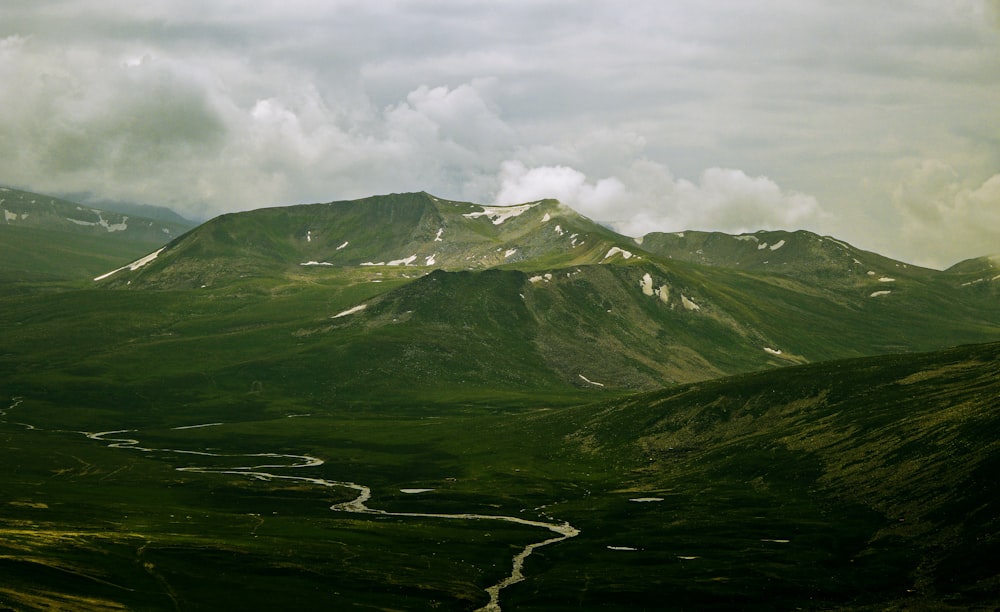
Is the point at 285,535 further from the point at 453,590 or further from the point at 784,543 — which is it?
the point at 784,543

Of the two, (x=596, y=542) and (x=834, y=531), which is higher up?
(x=834, y=531)

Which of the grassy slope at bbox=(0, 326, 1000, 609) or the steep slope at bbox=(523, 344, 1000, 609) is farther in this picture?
the steep slope at bbox=(523, 344, 1000, 609)

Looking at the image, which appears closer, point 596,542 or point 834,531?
point 834,531

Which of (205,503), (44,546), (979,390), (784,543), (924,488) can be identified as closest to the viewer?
(44,546)

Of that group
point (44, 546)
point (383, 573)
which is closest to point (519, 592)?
point (383, 573)

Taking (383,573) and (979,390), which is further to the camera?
(979,390)

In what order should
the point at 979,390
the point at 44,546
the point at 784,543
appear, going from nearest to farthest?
the point at 44,546
the point at 784,543
the point at 979,390

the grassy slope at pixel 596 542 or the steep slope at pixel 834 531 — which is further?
the steep slope at pixel 834 531

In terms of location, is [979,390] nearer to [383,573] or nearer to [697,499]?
[697,499]

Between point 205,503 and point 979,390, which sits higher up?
point 979,390
